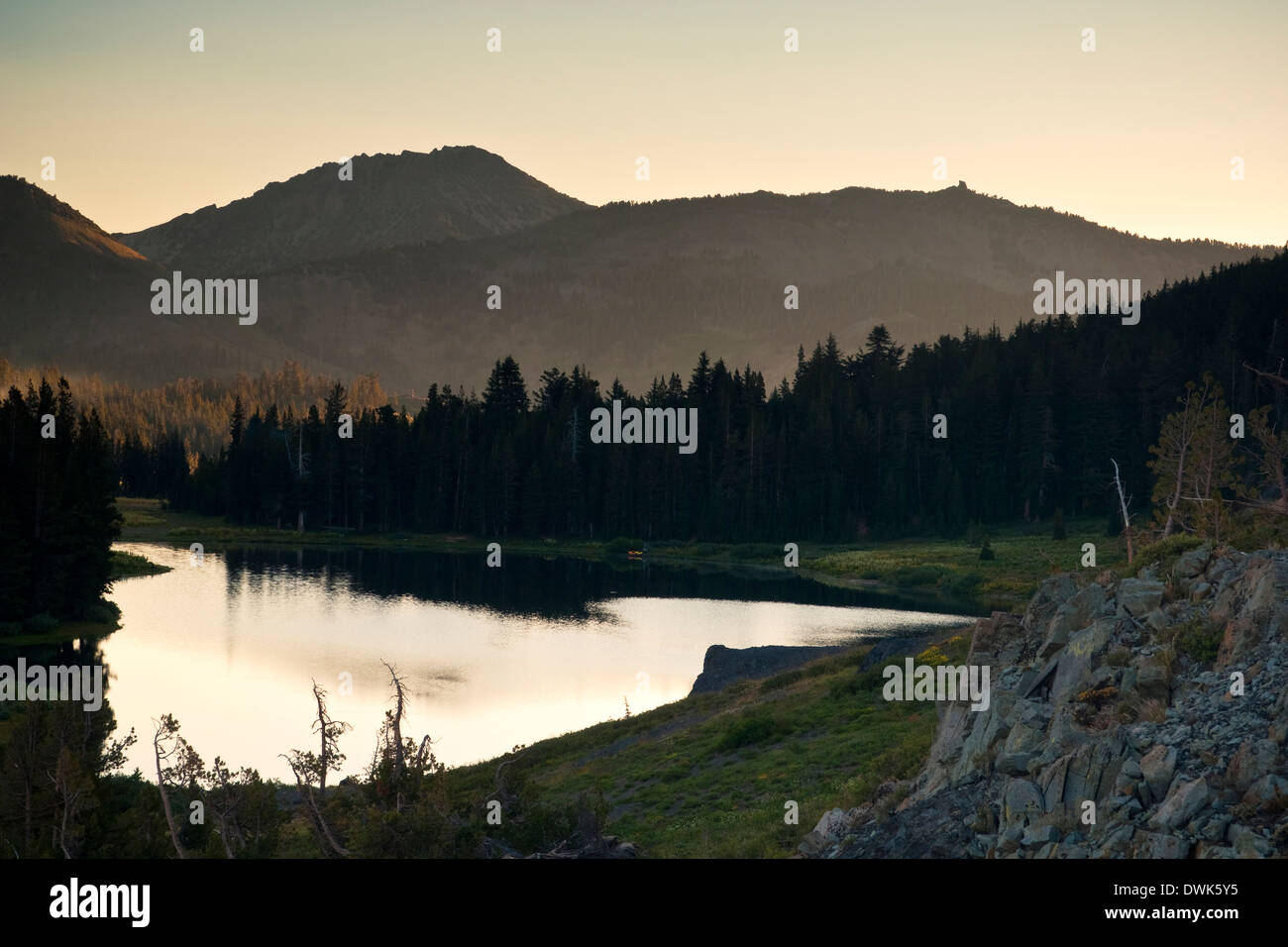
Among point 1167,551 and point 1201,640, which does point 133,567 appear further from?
point 1201,640

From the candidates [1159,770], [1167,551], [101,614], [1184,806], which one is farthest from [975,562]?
[1184,806]

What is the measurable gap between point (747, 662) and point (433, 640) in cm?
2111

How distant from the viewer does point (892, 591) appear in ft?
292

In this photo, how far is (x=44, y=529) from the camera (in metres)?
67.2

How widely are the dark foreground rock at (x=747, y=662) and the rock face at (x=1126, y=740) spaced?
30.1 m

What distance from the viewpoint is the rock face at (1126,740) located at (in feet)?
45.2

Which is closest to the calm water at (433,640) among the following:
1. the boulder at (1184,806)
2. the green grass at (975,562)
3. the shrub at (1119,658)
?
the green grass at (975,562)

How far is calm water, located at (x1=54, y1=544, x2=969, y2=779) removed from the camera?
45625 mm


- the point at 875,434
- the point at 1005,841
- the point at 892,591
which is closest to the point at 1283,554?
the point at 1005,841

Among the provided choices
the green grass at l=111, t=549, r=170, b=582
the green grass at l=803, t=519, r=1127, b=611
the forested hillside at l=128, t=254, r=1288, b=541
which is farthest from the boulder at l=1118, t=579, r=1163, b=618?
the forested hillside at l=128, t=254, r=1288, b=541

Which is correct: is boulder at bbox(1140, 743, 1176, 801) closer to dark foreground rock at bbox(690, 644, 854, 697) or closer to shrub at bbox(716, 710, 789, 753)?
shrub at bbox(716, 710, 789, 753)

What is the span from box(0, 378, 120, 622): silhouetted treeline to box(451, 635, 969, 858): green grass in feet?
135
